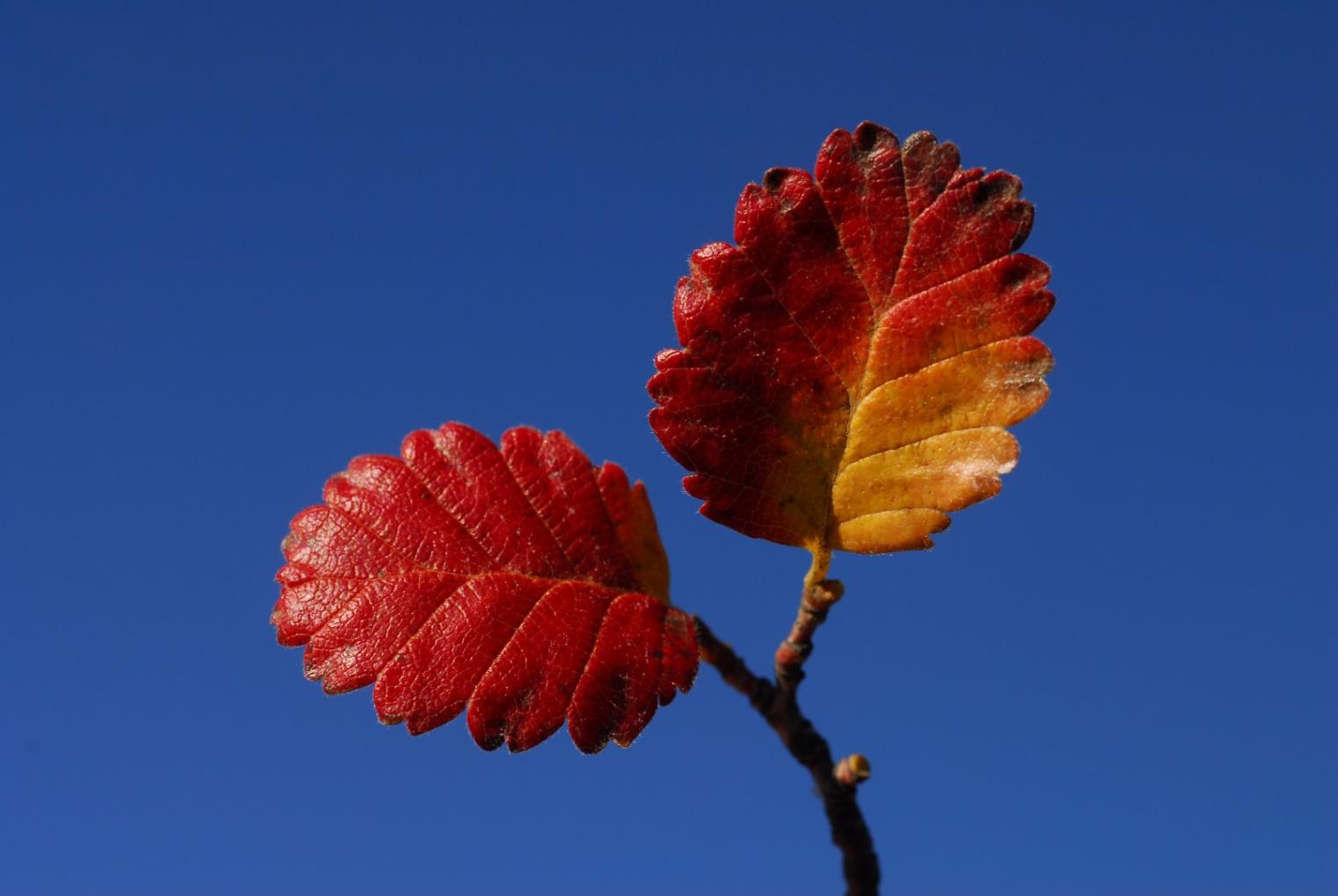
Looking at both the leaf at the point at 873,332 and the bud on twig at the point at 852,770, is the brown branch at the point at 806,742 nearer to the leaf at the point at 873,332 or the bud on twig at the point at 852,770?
Answer: the bud on twig at the point at 852,770

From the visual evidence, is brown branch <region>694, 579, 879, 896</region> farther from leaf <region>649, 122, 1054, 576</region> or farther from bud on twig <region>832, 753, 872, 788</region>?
leaf <region>649, 122, 1054, 576</region>

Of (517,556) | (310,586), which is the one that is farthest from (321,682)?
(517,556)

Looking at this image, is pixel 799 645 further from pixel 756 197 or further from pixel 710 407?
pixel 756 197

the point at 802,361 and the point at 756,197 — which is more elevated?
the point at 756,197

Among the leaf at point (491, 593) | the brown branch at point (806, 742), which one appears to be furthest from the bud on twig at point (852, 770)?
the leaf at point (491, 593)

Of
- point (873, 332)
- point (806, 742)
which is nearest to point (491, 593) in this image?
point (806, 742)

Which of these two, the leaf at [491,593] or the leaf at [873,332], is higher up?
the leaf at [873,332]
